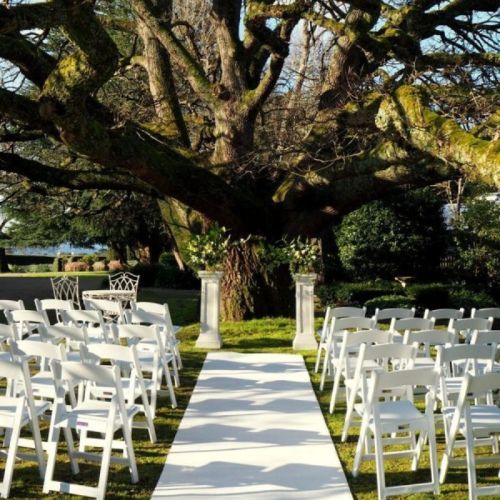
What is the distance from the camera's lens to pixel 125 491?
4.89m

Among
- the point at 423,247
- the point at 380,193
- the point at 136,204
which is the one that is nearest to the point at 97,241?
the point at 136,204

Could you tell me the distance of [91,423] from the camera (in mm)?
4961

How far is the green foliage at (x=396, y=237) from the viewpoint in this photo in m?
19.8

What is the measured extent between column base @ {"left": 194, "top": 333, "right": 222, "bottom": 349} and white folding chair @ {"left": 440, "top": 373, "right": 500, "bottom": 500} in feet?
20.4

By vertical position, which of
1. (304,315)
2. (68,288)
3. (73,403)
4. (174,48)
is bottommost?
(73,403)

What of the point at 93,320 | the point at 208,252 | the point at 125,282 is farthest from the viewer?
the point at 125,282

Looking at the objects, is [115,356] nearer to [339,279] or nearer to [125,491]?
[125,491]

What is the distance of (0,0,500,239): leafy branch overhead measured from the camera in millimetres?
8648

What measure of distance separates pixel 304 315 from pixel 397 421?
6262mm

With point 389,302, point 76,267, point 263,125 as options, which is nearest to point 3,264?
point 76,267

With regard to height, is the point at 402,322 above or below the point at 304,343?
above

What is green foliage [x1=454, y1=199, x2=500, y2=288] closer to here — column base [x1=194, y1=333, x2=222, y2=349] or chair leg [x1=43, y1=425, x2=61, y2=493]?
column base [x1=194, y1=333, x2=222, y2=349]

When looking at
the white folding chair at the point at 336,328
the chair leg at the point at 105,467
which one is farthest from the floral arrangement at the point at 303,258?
the chair leg at the point at 105,467

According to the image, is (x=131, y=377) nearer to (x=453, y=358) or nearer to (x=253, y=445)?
(x=253, y=445)
